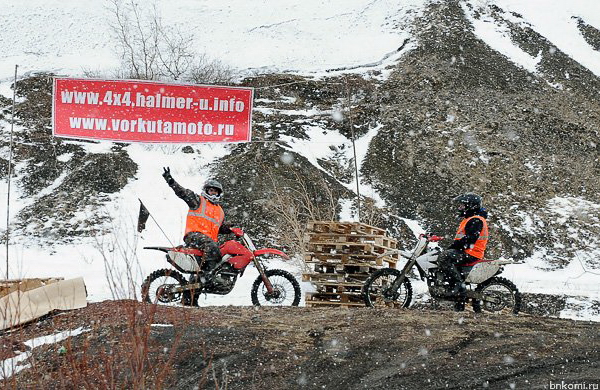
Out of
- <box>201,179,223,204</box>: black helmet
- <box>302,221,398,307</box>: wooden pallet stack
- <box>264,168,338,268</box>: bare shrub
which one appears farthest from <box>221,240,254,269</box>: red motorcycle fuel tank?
<box>264,168,338,268</box>: bare shrub

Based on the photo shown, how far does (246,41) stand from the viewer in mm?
33688

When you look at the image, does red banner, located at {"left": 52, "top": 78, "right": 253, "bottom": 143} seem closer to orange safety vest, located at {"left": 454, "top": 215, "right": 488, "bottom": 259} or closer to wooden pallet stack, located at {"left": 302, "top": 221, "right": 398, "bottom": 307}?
wooden pallet stack, located at {"left": 302, "top": 221, "right": 398, "bottom": 307}

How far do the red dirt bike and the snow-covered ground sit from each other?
7996 mm

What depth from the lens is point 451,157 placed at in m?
22.9

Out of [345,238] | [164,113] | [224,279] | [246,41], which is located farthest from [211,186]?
[246,41]

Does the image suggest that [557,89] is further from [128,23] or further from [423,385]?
[423,385]

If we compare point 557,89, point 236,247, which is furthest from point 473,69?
point 236,247

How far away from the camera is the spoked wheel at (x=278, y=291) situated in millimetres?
10258

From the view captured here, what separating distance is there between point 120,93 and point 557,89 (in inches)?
756

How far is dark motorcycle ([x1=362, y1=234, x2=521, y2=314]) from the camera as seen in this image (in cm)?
995

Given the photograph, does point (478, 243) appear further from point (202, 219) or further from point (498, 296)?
point (202, 219)

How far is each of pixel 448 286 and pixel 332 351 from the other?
345 cm

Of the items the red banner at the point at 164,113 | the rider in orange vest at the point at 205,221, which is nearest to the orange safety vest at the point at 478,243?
the rider in orange vest at the point at 205,221

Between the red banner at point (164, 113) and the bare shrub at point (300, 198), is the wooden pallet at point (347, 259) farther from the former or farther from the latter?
the bare shrub at point (300, 198)
